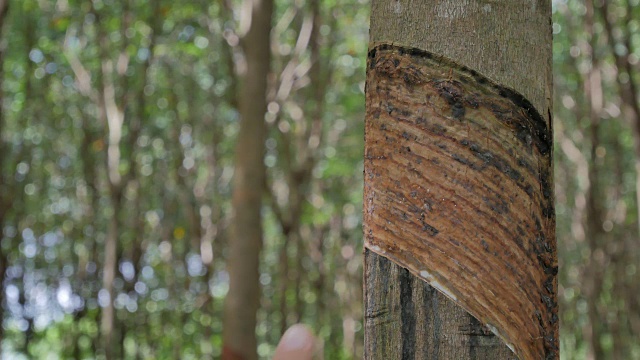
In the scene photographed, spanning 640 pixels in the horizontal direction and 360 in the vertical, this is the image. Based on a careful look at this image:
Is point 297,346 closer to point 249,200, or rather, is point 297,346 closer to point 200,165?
point 249,200

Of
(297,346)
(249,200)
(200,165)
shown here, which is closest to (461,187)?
(297,346)

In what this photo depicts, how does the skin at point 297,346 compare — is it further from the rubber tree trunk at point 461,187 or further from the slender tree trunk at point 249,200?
the slender tree trunk at point 249,200

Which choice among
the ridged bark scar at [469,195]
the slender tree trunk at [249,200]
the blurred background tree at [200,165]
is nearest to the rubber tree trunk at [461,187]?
the ridged bark scar at [469,195]

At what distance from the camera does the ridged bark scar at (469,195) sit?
119 cm

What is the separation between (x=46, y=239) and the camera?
22.3 meters

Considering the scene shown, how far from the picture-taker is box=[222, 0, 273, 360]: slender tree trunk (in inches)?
234

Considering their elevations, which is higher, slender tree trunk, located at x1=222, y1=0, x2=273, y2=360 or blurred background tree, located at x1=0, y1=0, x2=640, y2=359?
blurred background tree, located at x1=0, y1=0, x2=640, y2=359

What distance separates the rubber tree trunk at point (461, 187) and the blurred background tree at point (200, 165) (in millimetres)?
7721

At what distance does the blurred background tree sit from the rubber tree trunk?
772 centimetres

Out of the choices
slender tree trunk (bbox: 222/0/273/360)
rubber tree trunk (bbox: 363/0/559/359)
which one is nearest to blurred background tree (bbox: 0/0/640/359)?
slender tree trunk (bbox: 222/0/273/360)

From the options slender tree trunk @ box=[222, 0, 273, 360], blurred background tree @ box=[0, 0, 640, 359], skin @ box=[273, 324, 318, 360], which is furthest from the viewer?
blurred background tree @ box=[0, 0, 640, 359]

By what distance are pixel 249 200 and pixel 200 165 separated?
1410cm

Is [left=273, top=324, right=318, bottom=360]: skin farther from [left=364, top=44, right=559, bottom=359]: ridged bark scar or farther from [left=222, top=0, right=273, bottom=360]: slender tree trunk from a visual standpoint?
[left=222, top=0, right=273, bottom=360]: slender tree trunk

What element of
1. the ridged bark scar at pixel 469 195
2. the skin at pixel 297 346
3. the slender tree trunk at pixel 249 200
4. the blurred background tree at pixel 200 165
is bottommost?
the skin at pixel 297 346
